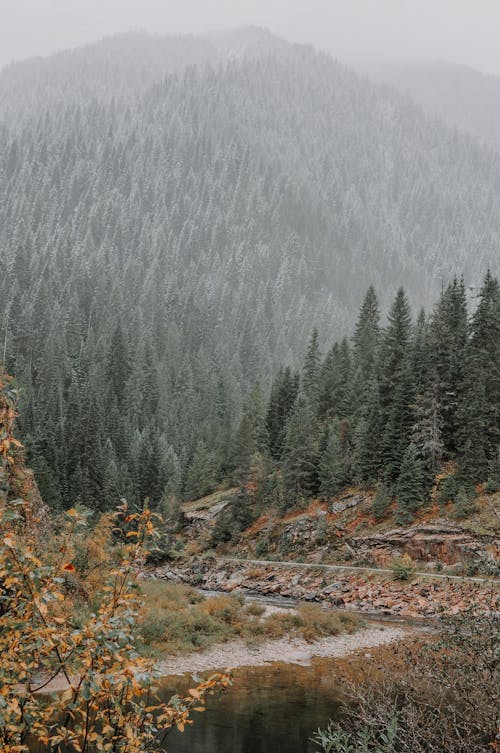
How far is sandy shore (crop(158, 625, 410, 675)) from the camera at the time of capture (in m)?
25.9

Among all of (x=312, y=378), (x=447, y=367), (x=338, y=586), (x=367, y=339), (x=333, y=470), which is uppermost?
(x=447, y=367)

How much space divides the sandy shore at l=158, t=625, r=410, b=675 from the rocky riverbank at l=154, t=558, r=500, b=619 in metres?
4.46

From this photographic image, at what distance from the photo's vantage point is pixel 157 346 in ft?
576

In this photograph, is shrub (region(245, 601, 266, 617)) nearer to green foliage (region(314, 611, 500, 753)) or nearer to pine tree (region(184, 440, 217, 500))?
green foliage (region(314, 611, 500, 753))

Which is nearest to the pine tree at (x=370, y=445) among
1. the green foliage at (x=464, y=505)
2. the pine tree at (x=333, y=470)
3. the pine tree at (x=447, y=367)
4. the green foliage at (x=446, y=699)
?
the pine tree at (x=333, y=470)

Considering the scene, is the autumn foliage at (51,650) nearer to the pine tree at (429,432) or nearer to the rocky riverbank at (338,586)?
the rocky riverbank at (338,586)

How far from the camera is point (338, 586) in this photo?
4597cm

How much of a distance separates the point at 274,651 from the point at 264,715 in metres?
10.3

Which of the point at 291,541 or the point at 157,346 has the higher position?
the point at 291,541

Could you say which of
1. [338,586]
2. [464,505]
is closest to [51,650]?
[338,586]

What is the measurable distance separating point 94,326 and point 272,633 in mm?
153430

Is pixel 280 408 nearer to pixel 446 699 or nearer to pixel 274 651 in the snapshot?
pixel 274 651

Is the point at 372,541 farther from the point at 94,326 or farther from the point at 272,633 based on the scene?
the point at 94,326

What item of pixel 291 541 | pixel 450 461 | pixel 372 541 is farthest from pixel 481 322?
pixel 291 541
